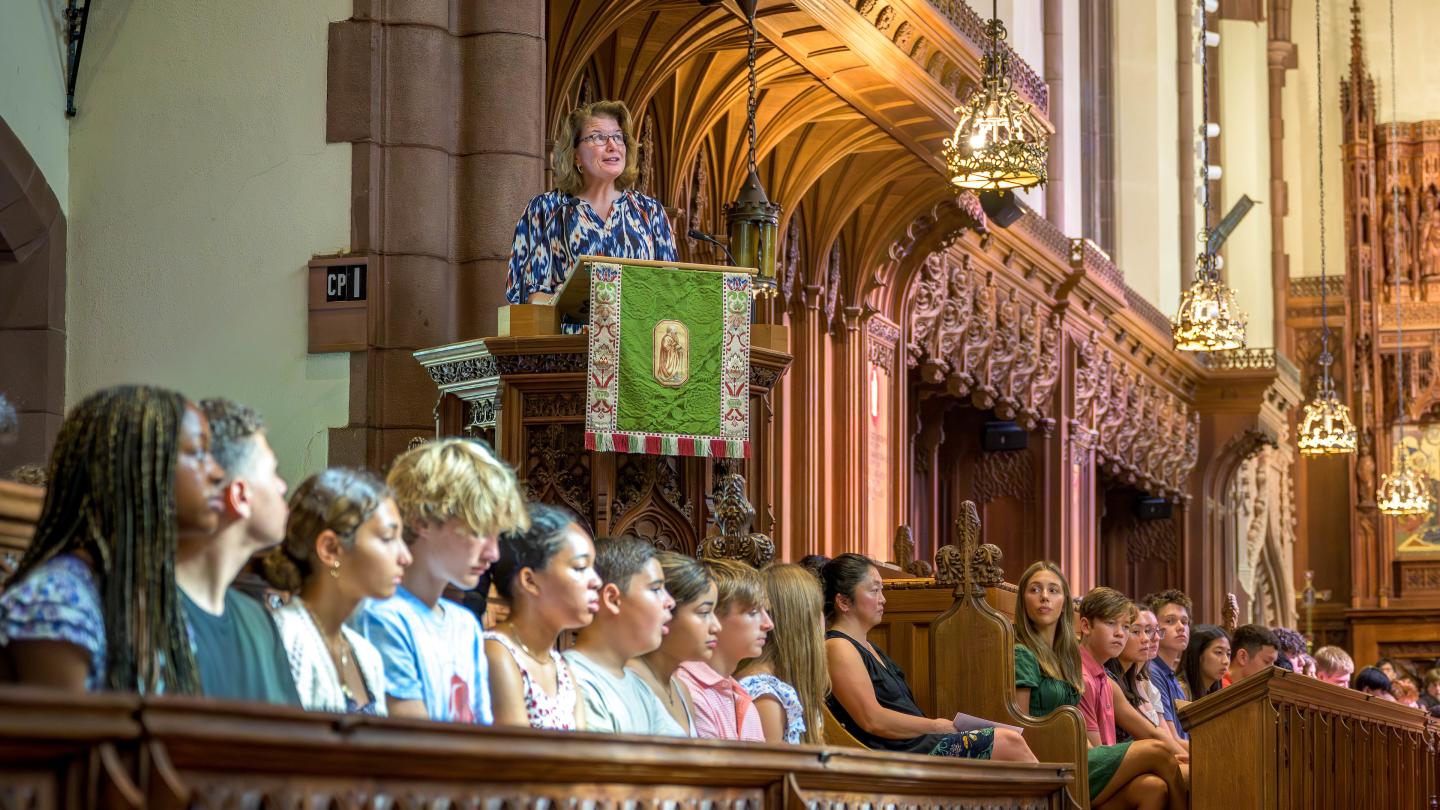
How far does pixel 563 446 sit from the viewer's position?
7.14 meters

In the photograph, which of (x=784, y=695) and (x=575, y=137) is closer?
(x=784, y=695)

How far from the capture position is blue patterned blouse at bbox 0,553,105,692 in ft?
10.9

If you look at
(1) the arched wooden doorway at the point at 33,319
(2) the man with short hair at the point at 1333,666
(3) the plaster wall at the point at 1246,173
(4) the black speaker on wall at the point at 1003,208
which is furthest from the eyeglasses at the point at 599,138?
(3) the plaster wall at the point at 1246,173

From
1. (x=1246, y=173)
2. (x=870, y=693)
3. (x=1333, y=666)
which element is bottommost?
(x=1333, y=666)

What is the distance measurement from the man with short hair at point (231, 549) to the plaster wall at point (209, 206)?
4.14 meters

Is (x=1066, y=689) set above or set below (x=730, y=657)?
below

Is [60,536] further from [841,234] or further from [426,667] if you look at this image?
[841,234]

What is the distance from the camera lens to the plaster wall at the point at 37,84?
309 inches

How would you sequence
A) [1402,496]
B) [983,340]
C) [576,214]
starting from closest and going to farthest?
1. [576,214]
2. [983,340]
3. [1402,496]

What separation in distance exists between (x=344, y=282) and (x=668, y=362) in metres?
1.49

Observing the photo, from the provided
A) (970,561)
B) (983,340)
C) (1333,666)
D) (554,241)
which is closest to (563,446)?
(554,241)

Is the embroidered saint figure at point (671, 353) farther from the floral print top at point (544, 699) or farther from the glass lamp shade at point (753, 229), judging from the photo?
the floral print top at point (544, 699)

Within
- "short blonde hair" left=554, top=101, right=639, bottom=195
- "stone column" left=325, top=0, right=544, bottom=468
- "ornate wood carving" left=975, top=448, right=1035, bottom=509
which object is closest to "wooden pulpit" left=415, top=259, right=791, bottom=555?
"short blonde hair" left=554, top=101, right=639, bottom=195

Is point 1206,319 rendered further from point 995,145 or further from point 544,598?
point 544,598
